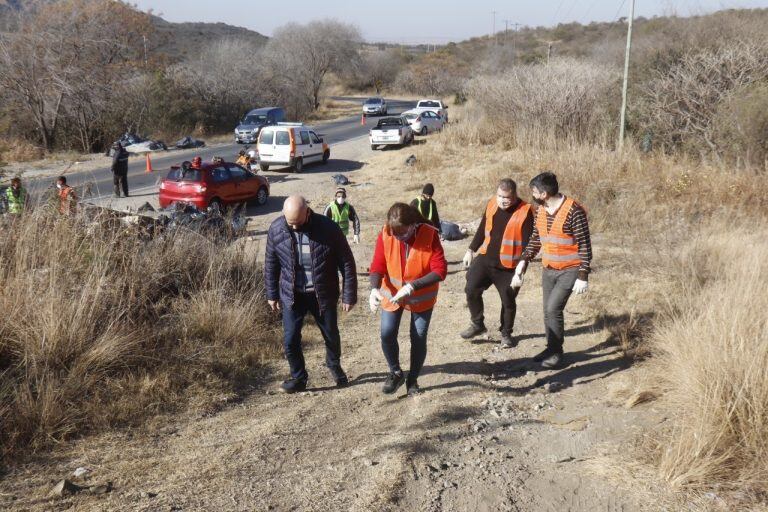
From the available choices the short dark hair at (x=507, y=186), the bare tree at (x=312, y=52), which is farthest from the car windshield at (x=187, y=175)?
the bare tree at (x=312, y=52)

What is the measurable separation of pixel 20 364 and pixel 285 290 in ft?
6.53

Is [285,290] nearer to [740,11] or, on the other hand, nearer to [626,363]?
[626,363]

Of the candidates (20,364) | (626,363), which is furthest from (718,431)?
(20,364)

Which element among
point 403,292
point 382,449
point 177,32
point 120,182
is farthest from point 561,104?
point 177,32

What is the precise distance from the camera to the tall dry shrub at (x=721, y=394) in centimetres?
339

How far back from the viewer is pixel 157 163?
2442 centimetres

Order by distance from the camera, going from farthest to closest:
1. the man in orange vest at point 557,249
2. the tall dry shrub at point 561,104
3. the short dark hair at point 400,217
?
the tall dry shrub at point 561,104
the man in orange vest at point 557,249
the short dark hair at point 400,217

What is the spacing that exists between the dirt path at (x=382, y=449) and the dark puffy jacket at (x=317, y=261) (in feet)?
2.81

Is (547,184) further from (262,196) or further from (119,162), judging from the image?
(119,162)

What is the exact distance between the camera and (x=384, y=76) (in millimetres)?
76812

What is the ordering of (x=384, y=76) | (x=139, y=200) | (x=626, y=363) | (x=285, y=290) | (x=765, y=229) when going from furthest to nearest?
(x=384, y=76), (x=139, y=200), (x=765, y=229), (x=626, y=363), (x=285, y=290)

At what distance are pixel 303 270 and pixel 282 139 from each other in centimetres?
1791

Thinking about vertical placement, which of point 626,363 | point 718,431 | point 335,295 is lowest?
point 626,363

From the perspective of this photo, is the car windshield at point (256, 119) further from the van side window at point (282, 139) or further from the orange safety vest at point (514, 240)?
the orange safety vest at point (514, 240)
